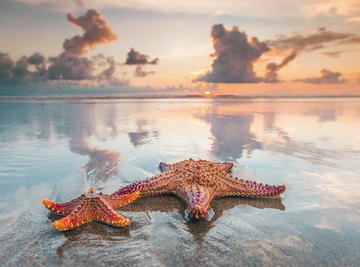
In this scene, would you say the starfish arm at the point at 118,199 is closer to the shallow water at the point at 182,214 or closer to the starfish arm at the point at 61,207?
the shallow water at the point at 182,214

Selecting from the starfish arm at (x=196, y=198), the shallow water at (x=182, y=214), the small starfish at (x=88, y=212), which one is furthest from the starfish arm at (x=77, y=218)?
the starfish arm at (x=196, y=198)

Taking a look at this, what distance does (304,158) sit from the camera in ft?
21.2

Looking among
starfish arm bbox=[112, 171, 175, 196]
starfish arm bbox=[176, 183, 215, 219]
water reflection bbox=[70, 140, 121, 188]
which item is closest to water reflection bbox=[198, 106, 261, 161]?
water reflection bbox=[70, 140, 121, 188]

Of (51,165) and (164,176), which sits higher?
(164,176)

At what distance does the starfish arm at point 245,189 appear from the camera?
158 inches

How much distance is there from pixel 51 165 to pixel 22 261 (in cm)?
350

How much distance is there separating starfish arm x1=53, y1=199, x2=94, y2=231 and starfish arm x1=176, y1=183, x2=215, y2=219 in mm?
1100

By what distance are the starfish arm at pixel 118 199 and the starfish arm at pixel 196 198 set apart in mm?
616

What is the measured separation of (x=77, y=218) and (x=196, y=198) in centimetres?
132

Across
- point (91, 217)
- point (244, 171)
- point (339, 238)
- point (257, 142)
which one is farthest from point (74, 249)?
point (257, 142)

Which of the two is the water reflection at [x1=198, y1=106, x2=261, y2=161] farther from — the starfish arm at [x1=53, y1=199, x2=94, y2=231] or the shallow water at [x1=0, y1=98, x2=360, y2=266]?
the starfish arm at [x1=53, y1=199, x2=94, y2=231]

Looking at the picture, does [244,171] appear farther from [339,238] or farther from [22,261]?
[22,261]

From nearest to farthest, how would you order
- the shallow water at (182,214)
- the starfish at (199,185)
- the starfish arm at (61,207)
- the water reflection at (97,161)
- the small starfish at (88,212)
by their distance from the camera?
the shallow water at (182,214) < the small starfish at (88,212) < the starfish arm at (61,207) < the starfish at (199,185) < the water reflection at (97,161)

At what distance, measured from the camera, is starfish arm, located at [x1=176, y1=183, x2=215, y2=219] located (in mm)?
3188
